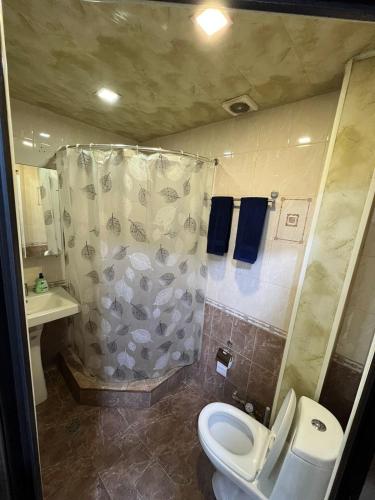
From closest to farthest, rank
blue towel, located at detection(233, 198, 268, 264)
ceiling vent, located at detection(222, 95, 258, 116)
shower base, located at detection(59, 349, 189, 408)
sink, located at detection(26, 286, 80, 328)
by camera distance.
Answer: ceiling vent, located at detection(222, 95, 258, 116) → blue towel, located at detection(233, 198, 268, 264) → sink, located at detection(26, 286, 80, 328) → shower base, located at detection(59, 349, 189, 408)

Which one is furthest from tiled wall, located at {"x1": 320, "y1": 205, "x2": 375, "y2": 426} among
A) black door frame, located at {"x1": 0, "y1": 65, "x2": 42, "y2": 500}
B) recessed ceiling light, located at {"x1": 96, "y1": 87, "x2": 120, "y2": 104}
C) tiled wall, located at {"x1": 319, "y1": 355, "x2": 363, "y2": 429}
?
recessed ceiling light, located at {"x1": 96, "y1": 87, "x2": 120, "y2": 104}

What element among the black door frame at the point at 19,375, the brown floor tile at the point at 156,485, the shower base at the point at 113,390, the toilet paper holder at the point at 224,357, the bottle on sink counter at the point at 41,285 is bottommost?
the brown floor tile at the point at 156,485

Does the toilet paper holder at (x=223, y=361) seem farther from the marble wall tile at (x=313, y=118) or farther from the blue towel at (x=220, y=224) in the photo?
the marble wall tile at (x=313, y=118)

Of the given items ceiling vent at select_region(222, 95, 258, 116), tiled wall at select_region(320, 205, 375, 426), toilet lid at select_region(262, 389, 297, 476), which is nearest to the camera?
toilet lid at select_region(262, 389, 297, 476)

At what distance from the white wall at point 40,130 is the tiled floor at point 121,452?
2021mm

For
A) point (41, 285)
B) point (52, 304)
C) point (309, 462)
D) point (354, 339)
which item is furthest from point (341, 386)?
point (41, 285)

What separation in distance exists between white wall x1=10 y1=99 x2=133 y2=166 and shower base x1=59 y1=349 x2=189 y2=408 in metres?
1.83

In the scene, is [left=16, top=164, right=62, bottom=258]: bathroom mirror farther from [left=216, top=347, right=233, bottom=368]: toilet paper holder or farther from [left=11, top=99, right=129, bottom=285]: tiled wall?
[left=216, top=347, right=233, bottom=368]: toilet paper holder

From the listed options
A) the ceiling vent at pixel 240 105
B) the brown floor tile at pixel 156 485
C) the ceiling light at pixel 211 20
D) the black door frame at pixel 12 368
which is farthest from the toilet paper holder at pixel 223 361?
the ceiling light at pixel 211 20

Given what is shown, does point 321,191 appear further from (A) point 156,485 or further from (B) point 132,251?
(A) point 156,485

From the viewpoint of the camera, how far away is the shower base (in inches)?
67.8

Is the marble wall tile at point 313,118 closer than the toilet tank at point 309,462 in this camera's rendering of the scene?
No

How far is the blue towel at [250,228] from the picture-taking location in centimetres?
146

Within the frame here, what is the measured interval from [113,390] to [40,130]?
2194mm
